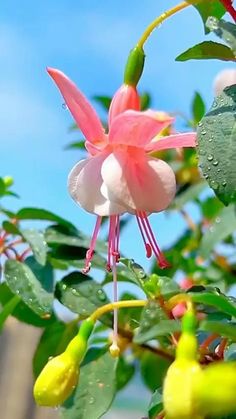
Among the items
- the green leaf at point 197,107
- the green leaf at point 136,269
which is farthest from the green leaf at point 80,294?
the green leaf at point 197,107

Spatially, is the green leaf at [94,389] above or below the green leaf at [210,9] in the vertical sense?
below

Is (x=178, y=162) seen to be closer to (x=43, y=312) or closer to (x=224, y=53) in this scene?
(x=43, y=312)

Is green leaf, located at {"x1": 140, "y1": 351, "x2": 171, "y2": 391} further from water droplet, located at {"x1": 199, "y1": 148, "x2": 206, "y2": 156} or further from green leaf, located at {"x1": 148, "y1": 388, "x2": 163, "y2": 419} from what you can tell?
water droplet, located at {"x1": 199, "y1": 148, "x2": 206, "y2": 156}

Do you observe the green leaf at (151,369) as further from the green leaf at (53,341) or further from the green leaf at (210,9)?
the green leaf at (210,9)

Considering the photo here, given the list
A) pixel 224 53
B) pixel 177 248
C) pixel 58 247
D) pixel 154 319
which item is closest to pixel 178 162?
pixel 177 248

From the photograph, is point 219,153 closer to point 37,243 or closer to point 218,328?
point 218,328

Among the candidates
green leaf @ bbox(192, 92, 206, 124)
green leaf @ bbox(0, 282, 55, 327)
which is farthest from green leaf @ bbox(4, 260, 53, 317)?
green leaf @ bbox(192, 92, 206, 124)
